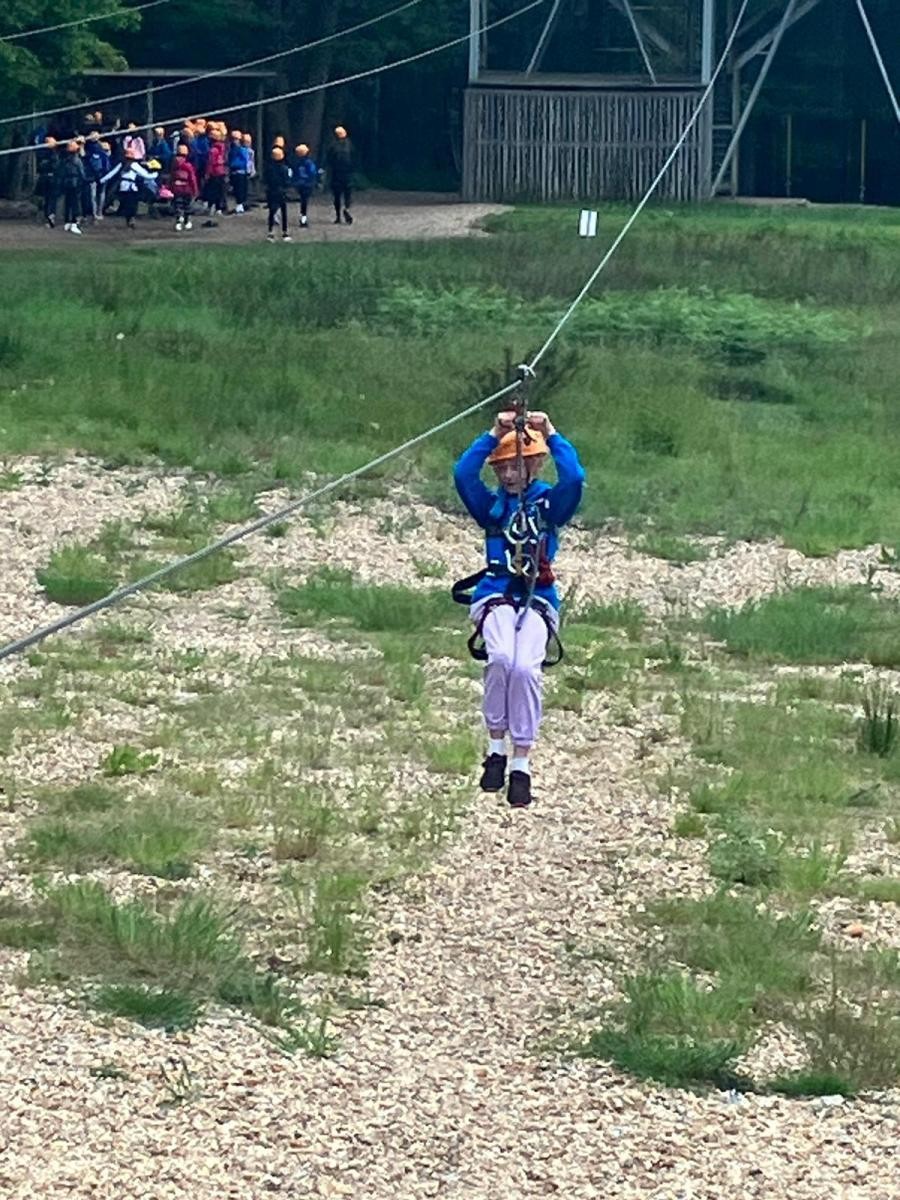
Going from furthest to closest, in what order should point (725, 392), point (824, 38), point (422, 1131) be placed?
point (824, 38), point (725, 392), point (422, 1131)

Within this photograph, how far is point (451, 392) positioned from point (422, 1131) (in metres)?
16.3

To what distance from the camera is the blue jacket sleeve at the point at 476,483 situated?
34.4 feet

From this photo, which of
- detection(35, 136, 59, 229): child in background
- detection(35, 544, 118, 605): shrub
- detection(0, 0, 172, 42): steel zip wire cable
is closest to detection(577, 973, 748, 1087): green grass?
detection(35, 544, 118, 605): shrub

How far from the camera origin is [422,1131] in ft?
26.9

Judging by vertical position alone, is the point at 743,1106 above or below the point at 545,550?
below

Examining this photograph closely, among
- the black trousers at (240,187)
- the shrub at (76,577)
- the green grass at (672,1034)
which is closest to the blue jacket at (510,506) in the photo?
the green grass at (672,1034)

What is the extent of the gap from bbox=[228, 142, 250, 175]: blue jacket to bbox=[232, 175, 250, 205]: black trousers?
0.83 ft

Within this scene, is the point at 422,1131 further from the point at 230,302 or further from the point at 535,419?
the point at 230,302

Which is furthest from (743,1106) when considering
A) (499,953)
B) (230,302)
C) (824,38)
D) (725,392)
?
(824,38)

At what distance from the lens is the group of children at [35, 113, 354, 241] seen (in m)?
41.2

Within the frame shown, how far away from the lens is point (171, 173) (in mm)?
44031

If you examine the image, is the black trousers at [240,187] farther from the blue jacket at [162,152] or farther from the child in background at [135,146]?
the child in background at [135,146]

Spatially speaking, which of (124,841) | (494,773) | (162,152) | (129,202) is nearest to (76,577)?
(124,841)

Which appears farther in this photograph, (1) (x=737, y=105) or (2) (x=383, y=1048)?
(1) (x=737, y=105)
